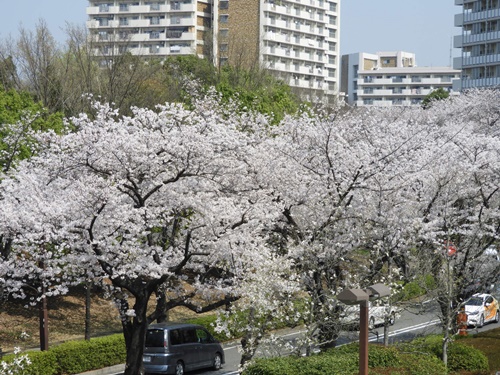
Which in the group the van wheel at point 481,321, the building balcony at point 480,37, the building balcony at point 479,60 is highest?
the building balcony at point 480,37

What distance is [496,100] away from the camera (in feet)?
166

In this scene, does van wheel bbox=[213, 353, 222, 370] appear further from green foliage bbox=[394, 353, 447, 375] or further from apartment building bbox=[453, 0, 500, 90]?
apartment building bbox=[453, 0, 500, 90]

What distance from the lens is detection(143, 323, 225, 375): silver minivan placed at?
2188 cm

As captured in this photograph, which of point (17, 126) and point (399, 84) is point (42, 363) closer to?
point (17, 126)

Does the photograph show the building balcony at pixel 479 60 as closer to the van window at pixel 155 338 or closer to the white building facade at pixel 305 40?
the white building facade at pixel 305 40

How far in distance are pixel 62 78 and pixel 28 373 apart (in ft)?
63.6

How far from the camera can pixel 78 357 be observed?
73.3ft

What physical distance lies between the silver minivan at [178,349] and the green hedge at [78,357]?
5.72ft

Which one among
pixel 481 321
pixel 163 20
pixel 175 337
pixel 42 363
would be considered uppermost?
pixel 163 20

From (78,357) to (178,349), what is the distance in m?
2.77

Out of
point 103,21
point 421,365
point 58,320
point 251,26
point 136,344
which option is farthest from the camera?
point 103,21

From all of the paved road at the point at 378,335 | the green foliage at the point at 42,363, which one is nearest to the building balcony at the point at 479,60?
the paved road at the point at 378,335

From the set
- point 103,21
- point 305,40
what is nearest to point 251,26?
point 305,40

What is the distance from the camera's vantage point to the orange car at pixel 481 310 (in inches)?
1168
